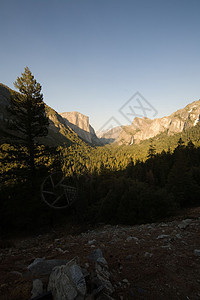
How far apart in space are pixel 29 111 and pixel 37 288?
12877 mm

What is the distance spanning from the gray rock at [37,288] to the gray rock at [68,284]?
0.86ft

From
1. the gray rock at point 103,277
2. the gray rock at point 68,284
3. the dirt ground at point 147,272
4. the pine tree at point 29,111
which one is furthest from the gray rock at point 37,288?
the pine tree at point 29,111

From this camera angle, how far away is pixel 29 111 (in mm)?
12875

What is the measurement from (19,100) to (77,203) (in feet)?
43.0

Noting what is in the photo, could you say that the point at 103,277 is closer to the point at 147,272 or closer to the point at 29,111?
the point at 147,272

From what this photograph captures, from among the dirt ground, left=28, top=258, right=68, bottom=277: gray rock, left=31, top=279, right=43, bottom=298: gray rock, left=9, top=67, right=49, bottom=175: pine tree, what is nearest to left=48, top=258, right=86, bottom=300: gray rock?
left=31, top=279, right=43, bottom=298: gray rock

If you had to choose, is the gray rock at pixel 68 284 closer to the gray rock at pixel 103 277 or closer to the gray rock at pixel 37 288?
the gray rock at pixel 37 288

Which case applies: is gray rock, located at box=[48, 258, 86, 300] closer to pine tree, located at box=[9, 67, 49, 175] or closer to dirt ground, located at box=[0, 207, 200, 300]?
dirt ground, located at box=[0, 207, 200, 300]

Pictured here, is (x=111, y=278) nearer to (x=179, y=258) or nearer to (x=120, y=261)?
(x=120, y=261)

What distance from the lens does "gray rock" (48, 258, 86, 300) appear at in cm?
277

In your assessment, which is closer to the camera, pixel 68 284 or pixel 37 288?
pixel 68 284

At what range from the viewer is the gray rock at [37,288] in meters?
2.99

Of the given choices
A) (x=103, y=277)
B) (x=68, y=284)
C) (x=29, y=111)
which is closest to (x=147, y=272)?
(x=103, y=277)

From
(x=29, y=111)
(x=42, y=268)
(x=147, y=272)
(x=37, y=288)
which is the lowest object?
(x=147, y=272)
